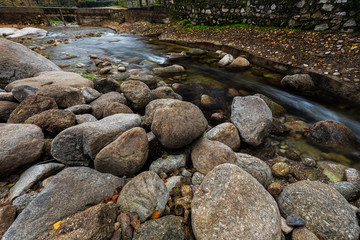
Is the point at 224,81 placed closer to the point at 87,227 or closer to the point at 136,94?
the point at 136,94

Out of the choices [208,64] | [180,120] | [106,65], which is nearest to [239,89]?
[208,64]

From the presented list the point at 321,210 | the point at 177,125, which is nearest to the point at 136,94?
the point at 177,125

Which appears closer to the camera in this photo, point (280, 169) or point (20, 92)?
point (280, 169)

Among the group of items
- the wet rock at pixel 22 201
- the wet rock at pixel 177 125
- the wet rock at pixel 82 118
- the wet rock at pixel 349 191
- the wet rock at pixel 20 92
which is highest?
the wet rock at pixel 20 92

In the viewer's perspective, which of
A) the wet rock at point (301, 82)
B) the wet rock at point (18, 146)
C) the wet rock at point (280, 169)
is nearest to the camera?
the wet rock at point (18, 146)

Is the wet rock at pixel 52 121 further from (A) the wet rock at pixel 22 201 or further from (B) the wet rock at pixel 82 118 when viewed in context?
(A) the wet rock at pixel 22 201

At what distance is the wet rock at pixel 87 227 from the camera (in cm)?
134

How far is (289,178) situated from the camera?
2.63 m

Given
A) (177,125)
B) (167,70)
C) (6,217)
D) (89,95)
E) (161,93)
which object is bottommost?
(167,70)

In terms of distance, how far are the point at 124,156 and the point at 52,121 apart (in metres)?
1.42

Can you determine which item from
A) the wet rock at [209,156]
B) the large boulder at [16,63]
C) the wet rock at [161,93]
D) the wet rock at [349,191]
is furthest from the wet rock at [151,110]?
the large boulder at [16,63]

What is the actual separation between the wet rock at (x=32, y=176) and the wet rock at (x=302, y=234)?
9.09 feet

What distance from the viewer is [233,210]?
4.87ft

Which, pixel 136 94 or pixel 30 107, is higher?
pixel 30 107
